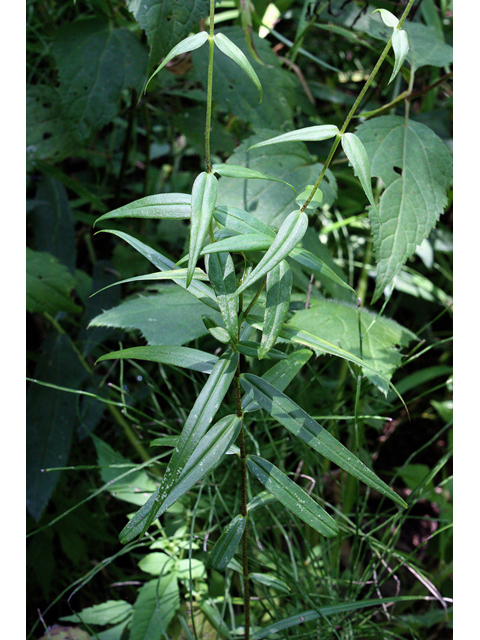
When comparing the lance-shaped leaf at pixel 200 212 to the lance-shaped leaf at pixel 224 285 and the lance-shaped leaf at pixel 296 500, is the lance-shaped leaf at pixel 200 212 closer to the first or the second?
the lance-shaped leaf at pixel 224 285

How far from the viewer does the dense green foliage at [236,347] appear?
49 cm

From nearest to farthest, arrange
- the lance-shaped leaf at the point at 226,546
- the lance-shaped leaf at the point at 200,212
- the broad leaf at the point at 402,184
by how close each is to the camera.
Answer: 1. the lance-shaped leaf at the point at 200,212
2. the lance-shaped leaf at the point at 226,546
3. the broad leaf at the point at 402,184

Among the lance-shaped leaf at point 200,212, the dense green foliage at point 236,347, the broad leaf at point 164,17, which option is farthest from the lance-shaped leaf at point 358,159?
the broad leaf at point 164,17

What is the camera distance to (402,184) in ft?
2.56

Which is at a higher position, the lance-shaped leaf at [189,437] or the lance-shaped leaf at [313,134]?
the lance-shaped leaf at [313,134]

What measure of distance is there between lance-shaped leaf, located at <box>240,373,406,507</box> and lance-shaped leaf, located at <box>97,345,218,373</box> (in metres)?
0.05

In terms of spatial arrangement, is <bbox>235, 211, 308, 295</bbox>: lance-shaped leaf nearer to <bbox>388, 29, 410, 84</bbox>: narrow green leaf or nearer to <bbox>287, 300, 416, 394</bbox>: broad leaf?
<bbox>388, 29, 410, 84</bbox>: narrow green leaf

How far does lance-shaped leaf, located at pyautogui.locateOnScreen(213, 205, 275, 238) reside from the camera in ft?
1.48

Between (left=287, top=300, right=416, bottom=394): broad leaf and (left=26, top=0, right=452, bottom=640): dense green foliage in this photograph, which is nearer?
(left=26, top=0, right=452, bottom=640): dense green foliage

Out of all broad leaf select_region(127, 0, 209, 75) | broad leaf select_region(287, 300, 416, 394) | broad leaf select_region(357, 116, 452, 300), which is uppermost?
broad leaf select_region(127, 0, 209, 75)

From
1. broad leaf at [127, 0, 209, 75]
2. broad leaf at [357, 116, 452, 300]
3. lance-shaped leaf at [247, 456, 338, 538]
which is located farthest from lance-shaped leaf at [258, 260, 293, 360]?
broad leaf at [127, 0, 209, 75]

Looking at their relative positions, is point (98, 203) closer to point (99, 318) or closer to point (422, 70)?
point (99, 318)

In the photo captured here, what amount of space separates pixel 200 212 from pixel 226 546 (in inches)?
13.4

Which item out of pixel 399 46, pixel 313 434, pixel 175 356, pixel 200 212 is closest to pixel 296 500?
pixel 313 434
